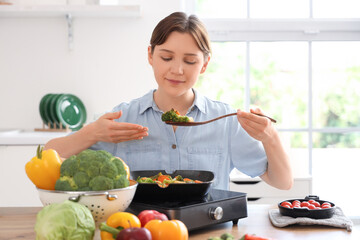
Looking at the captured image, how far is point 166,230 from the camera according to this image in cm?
109

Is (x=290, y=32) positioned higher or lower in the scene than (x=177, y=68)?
higher

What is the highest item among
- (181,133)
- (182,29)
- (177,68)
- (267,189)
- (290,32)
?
(290,32)

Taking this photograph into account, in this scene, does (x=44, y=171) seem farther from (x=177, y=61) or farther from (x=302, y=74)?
(x=302, y=74)

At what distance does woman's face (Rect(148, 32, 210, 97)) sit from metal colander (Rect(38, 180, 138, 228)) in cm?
62

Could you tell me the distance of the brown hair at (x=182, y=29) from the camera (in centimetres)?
176

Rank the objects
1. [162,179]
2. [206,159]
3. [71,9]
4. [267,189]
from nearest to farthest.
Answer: [162,179]
[206,159]
[267,189]
[71,9]

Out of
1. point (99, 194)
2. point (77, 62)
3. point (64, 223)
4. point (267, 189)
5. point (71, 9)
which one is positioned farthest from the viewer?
point (77, 62)

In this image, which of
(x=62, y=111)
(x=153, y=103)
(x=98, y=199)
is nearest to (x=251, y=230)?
(x=98, y=199)

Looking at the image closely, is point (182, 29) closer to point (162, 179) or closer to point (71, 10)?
point (162, 179)

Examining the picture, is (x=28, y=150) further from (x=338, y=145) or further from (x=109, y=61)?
(x=338, y=145)

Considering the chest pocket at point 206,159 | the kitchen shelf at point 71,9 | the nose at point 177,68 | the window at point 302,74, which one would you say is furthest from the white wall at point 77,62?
the nose at point 177,68

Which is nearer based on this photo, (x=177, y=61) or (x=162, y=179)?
(x=162, y=179)

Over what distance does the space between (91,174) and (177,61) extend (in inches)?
26.4

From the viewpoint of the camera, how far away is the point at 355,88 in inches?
152
